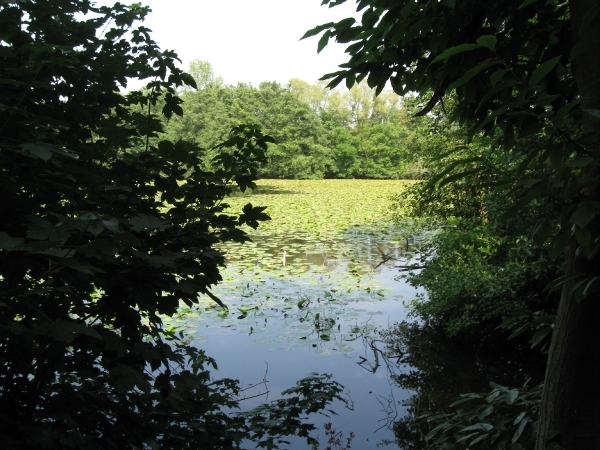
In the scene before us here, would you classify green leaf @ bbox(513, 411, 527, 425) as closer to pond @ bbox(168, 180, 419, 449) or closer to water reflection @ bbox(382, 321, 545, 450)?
pond @ bbox(168, 180, 419, 449)

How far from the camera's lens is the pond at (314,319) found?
15.7ft

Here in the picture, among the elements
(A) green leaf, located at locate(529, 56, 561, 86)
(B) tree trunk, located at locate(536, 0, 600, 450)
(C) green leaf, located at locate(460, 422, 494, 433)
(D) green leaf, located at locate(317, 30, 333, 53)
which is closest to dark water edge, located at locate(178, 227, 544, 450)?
(C) green leaf, located at locate(460, 422, 494, 433)

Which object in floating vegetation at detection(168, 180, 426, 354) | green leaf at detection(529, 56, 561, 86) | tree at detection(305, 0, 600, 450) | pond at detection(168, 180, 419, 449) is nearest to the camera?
green leaf at detection(529, 56, 561, 86)

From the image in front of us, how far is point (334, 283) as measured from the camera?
8.00 m

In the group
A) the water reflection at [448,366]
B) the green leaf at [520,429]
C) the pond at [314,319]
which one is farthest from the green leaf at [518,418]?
the water reflection at [448,366]

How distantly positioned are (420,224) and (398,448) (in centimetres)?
462

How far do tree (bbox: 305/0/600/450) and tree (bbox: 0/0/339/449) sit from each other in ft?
2.37

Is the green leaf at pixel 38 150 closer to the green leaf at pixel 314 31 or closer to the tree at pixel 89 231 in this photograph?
the tree at pixel 89 231

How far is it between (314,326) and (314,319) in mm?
216

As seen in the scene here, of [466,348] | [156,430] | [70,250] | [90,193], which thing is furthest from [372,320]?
[70,250]

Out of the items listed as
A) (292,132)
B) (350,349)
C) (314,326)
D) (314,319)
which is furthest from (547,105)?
(292,132)

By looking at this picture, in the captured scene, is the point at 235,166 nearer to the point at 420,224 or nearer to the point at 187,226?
the point at 187,226

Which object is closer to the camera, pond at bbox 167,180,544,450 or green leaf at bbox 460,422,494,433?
green leaf at bbox 460,422,494,433

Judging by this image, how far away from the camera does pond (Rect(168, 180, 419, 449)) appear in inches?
188
